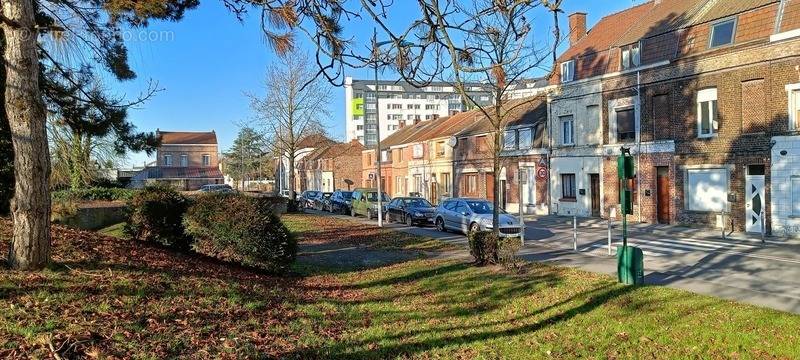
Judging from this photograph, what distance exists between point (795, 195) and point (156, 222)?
68.0 feet

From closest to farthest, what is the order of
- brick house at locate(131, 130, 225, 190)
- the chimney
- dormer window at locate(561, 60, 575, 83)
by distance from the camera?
dormer window at locate(561, 60, 575, 83) → the chimney → brick house at locate(131, 130, 225, 190)

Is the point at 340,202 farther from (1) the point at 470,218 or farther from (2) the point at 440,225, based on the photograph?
(1) the point at 470,218

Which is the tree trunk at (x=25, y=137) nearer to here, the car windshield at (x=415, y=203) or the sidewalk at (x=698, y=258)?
the sidewalk at (x=698, y=258)

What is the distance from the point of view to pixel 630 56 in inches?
1045

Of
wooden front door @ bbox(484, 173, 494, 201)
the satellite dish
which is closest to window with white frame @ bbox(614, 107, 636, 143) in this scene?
wooden front door @ bbox(484, 173, 494, 201)

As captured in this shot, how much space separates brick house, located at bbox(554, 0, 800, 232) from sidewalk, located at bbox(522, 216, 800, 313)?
169 centimetres

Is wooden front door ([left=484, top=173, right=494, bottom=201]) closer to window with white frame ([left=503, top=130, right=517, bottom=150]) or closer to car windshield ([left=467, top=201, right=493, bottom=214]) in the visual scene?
window with white frame ([left=503, top=130, right=517, bottom=150])

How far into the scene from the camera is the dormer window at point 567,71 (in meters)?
30.1

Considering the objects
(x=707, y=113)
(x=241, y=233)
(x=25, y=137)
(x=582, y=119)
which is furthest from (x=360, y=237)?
(x=582, y=119)

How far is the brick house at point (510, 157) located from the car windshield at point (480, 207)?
7610mm

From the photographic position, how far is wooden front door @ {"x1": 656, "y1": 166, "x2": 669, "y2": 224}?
25.2 metres

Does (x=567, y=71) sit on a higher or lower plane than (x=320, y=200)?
higher

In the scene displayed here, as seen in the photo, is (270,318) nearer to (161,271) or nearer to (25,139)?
(161,271)

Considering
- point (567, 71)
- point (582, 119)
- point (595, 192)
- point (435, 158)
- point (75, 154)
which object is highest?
point (567, 71)
